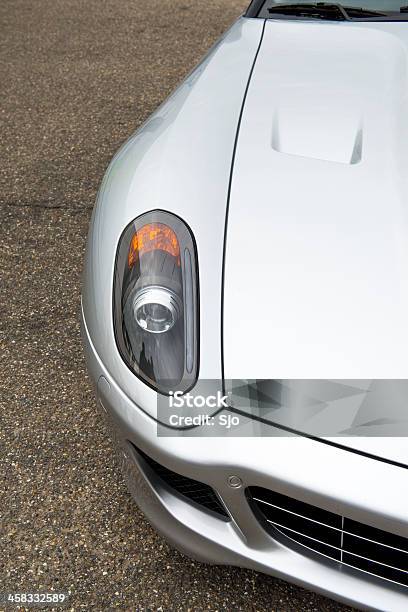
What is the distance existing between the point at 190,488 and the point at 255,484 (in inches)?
7.1

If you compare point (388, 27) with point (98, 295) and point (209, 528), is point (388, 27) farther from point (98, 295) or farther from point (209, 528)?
point (209, 528)

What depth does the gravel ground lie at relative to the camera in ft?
5.43

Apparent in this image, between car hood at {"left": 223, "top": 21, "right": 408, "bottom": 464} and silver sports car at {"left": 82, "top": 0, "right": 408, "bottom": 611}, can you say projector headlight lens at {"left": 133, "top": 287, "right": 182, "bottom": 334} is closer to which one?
silver sports car at {"left": 82, "top": 0, "right": 408, "bottom": 611}

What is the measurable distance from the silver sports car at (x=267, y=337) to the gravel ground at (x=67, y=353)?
253 millimetres

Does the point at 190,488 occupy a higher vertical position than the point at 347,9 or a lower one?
lower

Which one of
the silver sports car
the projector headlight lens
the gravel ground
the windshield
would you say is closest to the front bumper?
the silver sports car

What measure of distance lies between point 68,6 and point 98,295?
16.2 feet

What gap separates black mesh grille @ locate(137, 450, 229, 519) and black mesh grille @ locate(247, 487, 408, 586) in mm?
87

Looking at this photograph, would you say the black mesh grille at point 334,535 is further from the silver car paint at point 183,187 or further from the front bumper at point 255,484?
the silver car paint at point 183,187

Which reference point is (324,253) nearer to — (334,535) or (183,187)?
(183,187)

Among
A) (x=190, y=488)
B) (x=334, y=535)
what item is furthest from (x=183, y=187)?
(x=334, y=535)

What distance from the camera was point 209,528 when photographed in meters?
1.39

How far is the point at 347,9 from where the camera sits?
7.80 feet

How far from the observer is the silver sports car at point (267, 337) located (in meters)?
1.27
